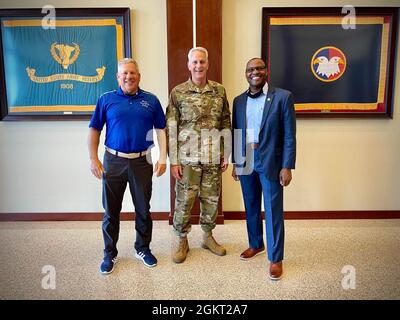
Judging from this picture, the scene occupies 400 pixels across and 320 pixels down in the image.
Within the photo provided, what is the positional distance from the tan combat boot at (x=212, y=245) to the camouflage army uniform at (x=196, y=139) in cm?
27

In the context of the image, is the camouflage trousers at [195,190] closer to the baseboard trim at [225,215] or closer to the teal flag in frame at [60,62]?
the baseboard trim at [225,215]

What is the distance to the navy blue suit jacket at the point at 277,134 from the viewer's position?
221cm

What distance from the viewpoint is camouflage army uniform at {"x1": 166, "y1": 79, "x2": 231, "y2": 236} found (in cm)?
246

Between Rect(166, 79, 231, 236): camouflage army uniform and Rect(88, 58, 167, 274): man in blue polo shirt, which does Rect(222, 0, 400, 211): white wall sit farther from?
Rect(88, 58, 167, 274): man in blue polo shirt

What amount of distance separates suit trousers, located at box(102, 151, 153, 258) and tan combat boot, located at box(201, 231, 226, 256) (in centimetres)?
51

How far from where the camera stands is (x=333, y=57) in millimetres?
3242

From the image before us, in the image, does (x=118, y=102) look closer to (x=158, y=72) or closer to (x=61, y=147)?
(x=158, y=72)

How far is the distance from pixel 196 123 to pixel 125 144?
54 centimetres

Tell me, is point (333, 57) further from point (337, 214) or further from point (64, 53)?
point (64, 53)

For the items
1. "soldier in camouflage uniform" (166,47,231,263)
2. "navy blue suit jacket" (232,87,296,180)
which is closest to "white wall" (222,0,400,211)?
"soldier in camouflage uniform" (166,47,231,263)

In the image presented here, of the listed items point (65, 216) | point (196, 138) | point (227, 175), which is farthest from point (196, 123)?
point (65, 216)

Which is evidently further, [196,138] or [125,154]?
[196,138]

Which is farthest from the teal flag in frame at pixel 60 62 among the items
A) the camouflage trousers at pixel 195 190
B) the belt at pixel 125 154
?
the camouflage trousers at pixel 195 190

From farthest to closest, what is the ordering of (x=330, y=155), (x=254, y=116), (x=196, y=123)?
(x=330, y=155), (x=196, y=123), (x=254, y=116)
